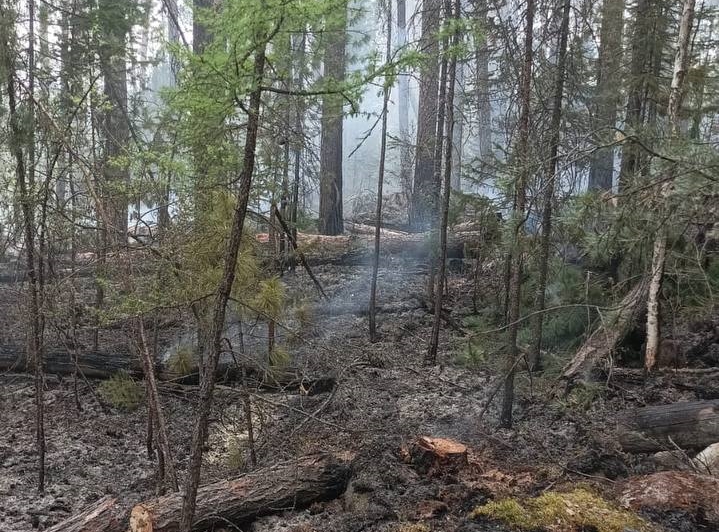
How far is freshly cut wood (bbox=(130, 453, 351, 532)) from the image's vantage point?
4.89 meters

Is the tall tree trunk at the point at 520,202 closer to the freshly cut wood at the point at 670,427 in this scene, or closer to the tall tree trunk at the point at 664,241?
the freshly cut wood at the point at 670,427

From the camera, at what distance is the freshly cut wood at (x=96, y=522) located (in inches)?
187

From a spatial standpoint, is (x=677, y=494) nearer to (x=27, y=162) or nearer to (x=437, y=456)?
(x=437, y=456)

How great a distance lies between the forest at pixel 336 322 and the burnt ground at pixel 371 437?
0.04 meters

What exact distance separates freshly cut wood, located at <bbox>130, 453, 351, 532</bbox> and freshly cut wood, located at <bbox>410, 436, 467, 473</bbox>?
756 millimetres

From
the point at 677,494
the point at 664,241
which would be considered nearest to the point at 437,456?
the point at 677,494

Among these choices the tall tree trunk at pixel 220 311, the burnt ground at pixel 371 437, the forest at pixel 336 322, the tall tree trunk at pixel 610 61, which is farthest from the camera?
the tall tree trunk at pixel 610 61

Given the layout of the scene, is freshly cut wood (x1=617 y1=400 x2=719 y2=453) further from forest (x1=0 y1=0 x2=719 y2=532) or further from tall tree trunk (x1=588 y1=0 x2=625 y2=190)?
tall tree trunk (x1=588 y1=0 x2=625 y2=190)

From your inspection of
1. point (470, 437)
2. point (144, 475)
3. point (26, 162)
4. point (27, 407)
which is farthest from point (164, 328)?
point (470, 437)

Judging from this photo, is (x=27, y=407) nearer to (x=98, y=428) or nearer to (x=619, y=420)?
(x=98, y=428)

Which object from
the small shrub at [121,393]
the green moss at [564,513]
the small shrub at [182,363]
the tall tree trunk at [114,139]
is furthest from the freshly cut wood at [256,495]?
the small shrub at [121,393]

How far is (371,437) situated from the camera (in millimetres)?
6633

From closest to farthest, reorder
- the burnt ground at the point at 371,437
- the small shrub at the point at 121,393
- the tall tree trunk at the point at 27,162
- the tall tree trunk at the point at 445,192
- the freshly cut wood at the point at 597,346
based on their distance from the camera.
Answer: the burnt ground at the point at 371,437 → the tall tree trunk at the point at 27,162 → the freshly cut wood at the point at 597,346 → the small shrub at the point at 121,393 → the tall tree trunk at the point at 445,192

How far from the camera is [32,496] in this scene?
6.22m
